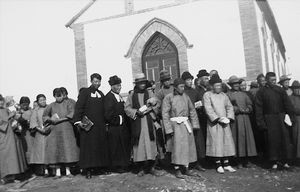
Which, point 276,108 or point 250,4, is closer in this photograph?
point 276,108

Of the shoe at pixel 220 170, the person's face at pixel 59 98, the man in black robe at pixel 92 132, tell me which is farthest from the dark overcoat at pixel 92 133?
the shoe at pixel 220 170

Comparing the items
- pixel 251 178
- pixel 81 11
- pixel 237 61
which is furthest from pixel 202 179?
pixel 81 11

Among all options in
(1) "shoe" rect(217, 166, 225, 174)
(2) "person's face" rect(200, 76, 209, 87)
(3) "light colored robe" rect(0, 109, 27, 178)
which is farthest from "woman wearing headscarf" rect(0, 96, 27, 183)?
(2) "person's face" rect(200, 76, 209, 87)

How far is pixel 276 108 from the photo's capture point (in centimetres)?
715

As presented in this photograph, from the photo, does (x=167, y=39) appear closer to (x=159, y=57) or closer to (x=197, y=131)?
(x=159, y=57)

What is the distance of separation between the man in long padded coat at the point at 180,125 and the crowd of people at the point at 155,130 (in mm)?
19

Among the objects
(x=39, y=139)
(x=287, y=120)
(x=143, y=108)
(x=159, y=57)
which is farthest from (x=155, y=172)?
(x=159, y=57)

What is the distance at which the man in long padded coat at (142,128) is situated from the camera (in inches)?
262

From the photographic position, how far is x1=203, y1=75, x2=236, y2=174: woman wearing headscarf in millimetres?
6883

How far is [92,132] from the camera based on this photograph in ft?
22.8

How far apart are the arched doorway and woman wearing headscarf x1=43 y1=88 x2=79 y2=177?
590 centimetres

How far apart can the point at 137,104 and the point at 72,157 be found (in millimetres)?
1732

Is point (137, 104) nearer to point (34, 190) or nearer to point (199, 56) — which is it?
point (34, 190)

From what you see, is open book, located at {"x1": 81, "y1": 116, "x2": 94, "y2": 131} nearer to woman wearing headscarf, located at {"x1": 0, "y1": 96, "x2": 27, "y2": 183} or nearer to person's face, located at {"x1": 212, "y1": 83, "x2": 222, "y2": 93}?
woman wearing headscarf, located at {"x1": 0, "y1": 96, "x2": 27, "y2": 183}
